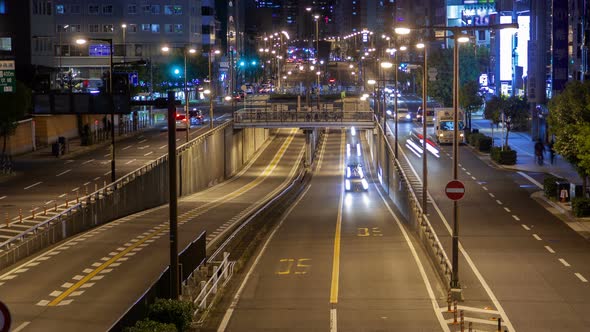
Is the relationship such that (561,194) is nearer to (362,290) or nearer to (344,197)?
(344,197)

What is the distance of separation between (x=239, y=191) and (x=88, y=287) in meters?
47.0

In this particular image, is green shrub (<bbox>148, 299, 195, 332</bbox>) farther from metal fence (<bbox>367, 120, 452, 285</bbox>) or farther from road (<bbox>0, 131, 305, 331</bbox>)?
metal fence (<bbox>367, 120, 452, 285</bbox>)

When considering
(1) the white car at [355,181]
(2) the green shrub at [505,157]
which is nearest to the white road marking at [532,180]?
(2) the green shrub at [505,157]

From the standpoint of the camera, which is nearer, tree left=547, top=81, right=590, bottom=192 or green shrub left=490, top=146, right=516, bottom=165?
tree left=547, top=81, right=590, bottom=192

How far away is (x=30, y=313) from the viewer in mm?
25891

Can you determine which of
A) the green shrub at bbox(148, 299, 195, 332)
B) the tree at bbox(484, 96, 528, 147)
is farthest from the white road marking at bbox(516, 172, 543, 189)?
the green shrub at bbox(148, 299, 195, 332)

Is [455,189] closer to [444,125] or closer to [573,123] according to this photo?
[573,123]

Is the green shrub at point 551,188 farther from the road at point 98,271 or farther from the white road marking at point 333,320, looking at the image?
the white road marking at point 333,320

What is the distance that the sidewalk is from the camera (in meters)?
46.6

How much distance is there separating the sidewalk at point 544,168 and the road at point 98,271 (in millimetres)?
15667

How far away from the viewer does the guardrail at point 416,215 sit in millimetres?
31422

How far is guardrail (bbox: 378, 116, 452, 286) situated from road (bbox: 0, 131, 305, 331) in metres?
8.42

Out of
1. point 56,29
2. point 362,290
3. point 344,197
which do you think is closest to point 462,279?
point 362,290

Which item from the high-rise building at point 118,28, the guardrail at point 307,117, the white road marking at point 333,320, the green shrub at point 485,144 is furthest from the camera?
the high-rise building at point 118,28
